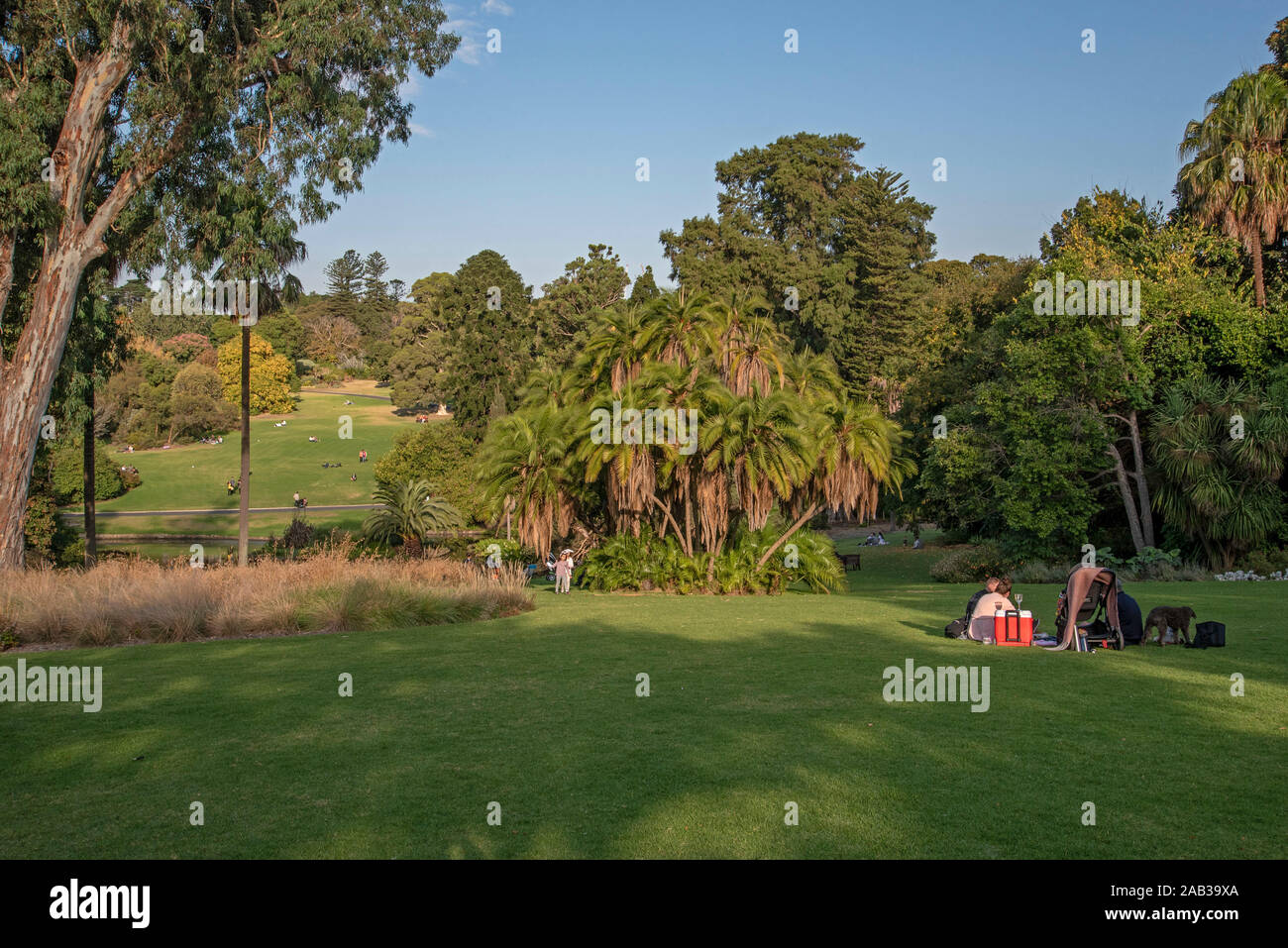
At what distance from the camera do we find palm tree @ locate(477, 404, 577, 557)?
2644 centimetres

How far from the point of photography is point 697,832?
618cm

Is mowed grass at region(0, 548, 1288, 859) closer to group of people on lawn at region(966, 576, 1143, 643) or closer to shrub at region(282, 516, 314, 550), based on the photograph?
group of people on lawn at region(966, 576, 1143, 643)

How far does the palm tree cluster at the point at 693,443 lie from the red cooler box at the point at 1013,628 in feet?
34.1

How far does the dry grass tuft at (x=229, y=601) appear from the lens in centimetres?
1558

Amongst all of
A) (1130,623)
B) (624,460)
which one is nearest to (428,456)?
(624,460)

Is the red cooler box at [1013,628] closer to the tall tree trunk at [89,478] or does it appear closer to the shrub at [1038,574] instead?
the shrub at [1038,574]

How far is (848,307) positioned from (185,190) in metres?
51.2

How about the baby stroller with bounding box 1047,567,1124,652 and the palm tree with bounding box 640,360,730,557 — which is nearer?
the baby stroller with bounding box 1047,567,1124,652

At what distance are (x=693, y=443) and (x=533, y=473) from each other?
16.1 ft

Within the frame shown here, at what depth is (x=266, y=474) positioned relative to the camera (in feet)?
Result: 273

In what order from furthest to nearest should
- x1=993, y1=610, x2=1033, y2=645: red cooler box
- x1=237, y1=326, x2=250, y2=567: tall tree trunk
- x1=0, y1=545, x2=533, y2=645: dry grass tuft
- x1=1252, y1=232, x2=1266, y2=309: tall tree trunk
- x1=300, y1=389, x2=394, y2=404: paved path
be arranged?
x1=300, y1=389, x2=394, y2=404: paved path < x1=1252, y1=232, x2=1266, y2=309: tall tree trunk < x1=237, y1=326, x2=250, y2=567: tall tree trunk < x1=0, y1=545, x2=533, y2=645: dry grass tuft < x1=993, y1=610, x2=1033, y2=645: red cooler box

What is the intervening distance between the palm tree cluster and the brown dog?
37.5 feet

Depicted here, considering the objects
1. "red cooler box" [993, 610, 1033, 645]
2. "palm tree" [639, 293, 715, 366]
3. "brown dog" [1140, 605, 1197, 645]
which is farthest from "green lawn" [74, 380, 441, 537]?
"brown dog" [1140, 605, 1197, 645]

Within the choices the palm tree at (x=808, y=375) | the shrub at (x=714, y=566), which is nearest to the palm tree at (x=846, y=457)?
the shrub at (x=714, y=566)
